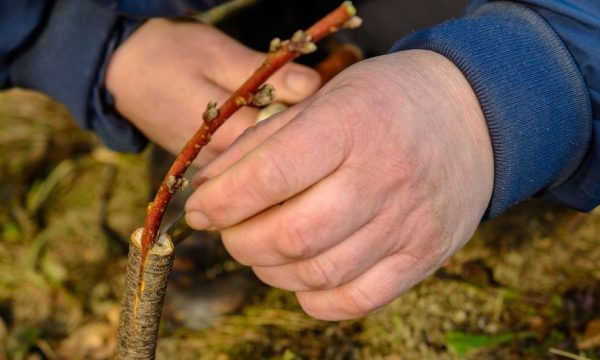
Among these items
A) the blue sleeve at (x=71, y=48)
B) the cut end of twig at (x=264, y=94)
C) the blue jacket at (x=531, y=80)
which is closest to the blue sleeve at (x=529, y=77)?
the blue jacket at (x=531, y=80)

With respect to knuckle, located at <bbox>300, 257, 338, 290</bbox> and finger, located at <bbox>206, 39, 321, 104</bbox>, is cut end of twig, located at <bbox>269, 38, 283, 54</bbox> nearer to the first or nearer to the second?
knuckle, located at <bbox>300, 257, 338, 290</bbox>

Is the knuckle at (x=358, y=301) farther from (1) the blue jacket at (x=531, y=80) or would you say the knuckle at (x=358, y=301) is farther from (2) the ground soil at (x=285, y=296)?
(2) the ground soil at (x=285, y=296)

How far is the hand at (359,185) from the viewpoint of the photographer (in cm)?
86

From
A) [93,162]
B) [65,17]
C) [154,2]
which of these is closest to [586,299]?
[154,2]

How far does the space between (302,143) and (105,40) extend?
75 centimetres

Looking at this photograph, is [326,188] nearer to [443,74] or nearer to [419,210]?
[419,210]

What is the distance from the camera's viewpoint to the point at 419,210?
37.8 inches

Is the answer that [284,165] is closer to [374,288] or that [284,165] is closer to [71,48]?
[374,288]

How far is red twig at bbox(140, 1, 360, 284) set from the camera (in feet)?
2.13

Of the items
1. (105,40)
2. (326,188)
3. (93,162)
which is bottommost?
(93,162)

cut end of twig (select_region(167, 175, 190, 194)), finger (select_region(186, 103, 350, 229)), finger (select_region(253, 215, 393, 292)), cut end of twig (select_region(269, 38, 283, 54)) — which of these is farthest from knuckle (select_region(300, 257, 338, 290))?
cut end of twig (select_region(269, 38, 283, 54))

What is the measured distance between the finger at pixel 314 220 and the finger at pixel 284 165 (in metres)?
0.02

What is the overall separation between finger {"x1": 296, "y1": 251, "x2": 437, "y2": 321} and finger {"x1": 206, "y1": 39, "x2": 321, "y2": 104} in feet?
1.21

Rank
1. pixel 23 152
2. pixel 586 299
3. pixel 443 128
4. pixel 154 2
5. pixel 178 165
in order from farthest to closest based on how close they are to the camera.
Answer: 1. pixel 23 152
2. pixel 586 299
3. pixel 154 2
4. pixel 443 128
5. pixel 178 165
